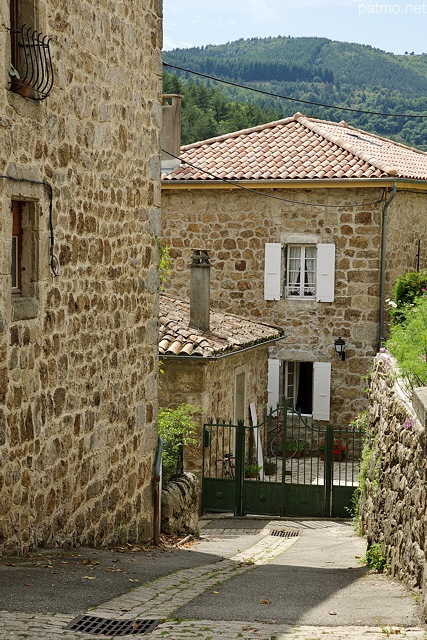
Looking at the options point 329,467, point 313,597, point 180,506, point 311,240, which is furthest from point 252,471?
point 313,597

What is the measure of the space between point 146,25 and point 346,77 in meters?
76.4

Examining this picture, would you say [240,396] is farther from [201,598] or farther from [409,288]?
[201,598]

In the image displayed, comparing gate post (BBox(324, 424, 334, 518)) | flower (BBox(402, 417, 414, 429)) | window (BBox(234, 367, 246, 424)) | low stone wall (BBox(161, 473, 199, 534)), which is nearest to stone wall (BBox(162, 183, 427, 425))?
window (BBox(234, 367, 246, 424))

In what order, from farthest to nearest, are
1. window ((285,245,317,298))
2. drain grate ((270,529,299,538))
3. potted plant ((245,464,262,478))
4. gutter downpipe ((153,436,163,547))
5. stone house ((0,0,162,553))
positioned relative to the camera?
window ((285,245,317,298))
potted plant ((245,464,262,478))
drain grate ((270,529,299,538))
gutter downpipe ((153,436,163,547))
stone house ((0,0,162,553))

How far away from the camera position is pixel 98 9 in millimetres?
7598

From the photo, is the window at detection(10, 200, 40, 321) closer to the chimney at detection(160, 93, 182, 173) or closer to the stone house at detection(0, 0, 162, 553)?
the stone house at detection(0, 0, 162, 553)

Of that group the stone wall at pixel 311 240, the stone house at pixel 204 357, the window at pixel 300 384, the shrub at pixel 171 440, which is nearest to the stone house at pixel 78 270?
the shrub at pixel 171 440

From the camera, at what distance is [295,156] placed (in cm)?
1873

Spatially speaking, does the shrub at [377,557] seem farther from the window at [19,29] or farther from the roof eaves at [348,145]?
the roof eaves at [348,145]

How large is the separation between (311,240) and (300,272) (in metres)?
0.73

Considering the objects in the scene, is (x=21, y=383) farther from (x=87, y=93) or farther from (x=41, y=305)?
(x=87, y=93)

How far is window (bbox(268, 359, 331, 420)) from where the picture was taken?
1788cm

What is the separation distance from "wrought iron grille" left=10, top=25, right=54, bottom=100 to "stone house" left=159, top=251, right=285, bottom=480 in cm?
622

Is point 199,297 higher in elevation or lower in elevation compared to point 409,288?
lower
